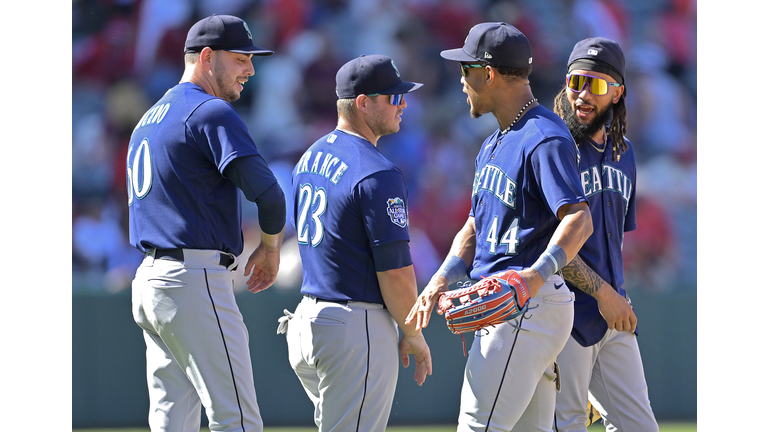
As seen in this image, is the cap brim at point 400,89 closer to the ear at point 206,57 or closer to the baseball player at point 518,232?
the baseball player at point 518,232

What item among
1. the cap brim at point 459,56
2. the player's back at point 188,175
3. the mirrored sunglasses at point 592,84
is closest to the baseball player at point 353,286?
the player's back at point 188,175

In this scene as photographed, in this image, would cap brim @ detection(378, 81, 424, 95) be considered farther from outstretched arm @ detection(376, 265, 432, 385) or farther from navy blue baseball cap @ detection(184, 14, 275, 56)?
outstretched arm @ detection(376, 265, 432, 385)

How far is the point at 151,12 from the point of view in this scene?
671 cm

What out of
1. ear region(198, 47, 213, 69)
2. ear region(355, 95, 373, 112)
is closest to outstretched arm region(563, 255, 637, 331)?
ear region(355, 95, 373, 112)

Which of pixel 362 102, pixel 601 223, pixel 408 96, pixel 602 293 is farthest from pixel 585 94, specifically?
pixel 408 96

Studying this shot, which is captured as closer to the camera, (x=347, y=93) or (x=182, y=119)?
(x=182, y=119)

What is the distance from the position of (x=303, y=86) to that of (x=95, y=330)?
8.76 feet

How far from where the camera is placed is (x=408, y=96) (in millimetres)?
6957

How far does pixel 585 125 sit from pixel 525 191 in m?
0.89

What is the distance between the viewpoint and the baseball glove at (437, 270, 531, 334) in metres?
2.46

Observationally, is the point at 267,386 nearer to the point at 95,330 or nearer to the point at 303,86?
the point at 95,330

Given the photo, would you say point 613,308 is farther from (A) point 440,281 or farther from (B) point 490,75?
(B) point 490,75

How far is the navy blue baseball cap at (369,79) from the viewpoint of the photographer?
3.19 metres

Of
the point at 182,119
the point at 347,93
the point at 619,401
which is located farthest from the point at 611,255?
the point at 182,119
